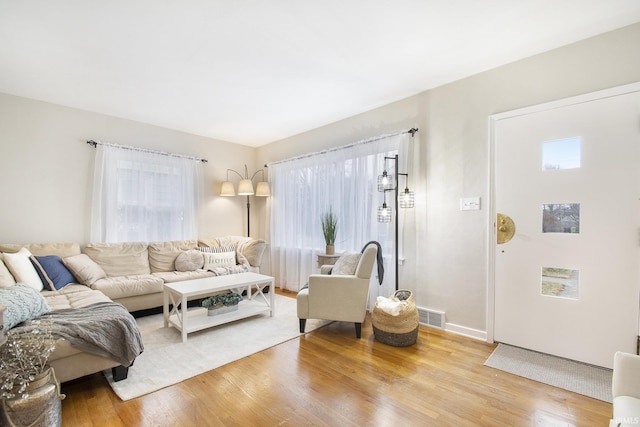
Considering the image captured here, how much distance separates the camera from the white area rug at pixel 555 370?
1963mm

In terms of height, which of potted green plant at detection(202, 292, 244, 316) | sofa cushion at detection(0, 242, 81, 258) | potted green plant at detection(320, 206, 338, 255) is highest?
potted green plant at detection(320, 206, 338, 255)

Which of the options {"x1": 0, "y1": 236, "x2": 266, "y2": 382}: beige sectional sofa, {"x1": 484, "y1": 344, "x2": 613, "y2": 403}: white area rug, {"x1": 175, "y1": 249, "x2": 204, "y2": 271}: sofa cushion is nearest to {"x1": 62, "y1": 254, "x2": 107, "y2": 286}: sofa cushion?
{"x1": 0, "y1": 236, "x2": 266, "y2": 382}: beige sectional sofa

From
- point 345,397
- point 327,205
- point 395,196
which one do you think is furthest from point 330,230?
point 345,397

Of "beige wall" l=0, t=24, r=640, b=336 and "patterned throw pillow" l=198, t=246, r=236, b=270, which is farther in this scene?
"patterned throw pillow" l=198, t=246, r=236, b=270

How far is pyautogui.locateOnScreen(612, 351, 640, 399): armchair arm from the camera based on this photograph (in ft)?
4.01

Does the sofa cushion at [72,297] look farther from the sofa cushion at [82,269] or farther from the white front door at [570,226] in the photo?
the white front door at [570,226]

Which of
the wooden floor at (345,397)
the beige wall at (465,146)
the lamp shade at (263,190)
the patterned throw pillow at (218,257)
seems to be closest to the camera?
the wooden floor at (345,397)

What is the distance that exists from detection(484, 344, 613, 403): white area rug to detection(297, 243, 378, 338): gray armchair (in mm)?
1136

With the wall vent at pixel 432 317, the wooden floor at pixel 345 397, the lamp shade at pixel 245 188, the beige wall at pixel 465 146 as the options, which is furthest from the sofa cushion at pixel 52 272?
the wall vent at pixel 432 317

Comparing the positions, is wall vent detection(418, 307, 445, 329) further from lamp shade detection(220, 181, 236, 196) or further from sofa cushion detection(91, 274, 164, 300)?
lamp shade detection(220, 181, 236, 196)

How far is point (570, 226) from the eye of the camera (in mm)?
2342

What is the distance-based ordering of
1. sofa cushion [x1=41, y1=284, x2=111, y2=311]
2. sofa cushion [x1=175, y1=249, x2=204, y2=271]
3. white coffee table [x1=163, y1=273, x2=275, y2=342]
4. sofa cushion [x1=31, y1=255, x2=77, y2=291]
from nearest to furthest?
sofa cushion [x1=41, y1=284, x2=111, y2=311] < white coffee table [x1=163, y1=273, x2=275, y2=342] < sofa cushion [x1=31, y1=255, x2=77, y2=291] < sofa cushion [x1=175, y1=249, x2=204, y2=271]

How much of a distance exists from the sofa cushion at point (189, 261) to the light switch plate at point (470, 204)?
3.42m

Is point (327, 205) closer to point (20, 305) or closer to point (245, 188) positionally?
point (245, 188)
